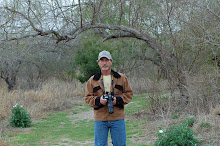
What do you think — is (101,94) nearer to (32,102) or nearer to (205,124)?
(205,124)

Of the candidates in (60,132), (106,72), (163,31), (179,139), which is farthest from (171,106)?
(106,72)

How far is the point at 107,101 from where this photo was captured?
411 centimetres

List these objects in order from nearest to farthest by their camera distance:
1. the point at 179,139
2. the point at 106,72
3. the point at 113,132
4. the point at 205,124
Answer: the point at 113,132 → the point at 106,72 → the point at 179,139 → the point at 205,124

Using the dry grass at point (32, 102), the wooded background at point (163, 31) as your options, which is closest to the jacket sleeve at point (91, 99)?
the wooded background at point (163, 31)

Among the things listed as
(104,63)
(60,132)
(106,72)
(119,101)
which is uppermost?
(104,63)

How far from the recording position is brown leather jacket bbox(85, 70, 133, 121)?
4.20m

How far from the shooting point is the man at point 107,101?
4.19m

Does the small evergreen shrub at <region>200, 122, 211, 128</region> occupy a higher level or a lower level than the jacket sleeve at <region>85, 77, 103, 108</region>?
lower

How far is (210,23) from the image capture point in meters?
9.04

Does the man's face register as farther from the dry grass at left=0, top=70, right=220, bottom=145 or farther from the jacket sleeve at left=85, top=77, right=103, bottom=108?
the dry grass at left=0, top=70, right=220, bottom=145

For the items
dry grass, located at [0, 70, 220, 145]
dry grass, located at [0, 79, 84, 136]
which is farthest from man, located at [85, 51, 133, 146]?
dry grass, located at [0, 79, 84, 136]

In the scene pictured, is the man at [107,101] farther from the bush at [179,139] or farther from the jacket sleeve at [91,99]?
the bush at [179,139]

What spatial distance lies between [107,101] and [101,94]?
0.24 meters

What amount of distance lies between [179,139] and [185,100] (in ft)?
15.9
